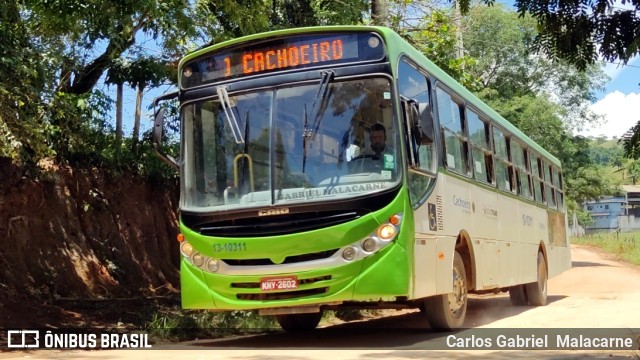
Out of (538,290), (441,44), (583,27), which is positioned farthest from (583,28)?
(441,44)

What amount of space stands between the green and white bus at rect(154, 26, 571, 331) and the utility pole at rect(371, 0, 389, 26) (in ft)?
21.8

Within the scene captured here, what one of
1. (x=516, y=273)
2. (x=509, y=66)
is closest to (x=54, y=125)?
(x=516, y=273)

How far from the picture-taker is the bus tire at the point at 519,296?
14.8 metres

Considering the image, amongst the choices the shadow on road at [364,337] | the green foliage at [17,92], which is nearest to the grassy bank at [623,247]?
the shadow on road at [364,337]

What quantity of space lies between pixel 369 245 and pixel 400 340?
1.85 m

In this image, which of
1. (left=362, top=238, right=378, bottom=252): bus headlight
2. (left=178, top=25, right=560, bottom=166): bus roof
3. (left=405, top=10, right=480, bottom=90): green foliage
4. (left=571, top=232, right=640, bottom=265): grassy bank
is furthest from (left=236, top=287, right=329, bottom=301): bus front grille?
(left=571, top=232, right=640, bottom=265): grassy bank

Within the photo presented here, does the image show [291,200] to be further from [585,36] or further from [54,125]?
[54,125]

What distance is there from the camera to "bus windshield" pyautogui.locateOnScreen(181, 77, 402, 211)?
7.75 metres

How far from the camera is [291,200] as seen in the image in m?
7.71

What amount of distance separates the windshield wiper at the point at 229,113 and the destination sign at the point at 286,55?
220mm

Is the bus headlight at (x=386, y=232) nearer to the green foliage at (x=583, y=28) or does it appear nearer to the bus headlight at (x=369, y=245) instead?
the bus headlight at (x=369, y=245)

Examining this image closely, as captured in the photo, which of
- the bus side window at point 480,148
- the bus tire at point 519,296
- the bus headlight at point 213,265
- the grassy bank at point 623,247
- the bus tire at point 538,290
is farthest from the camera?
the grassy bank at point 623,247

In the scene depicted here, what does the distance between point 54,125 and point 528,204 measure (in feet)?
28.5

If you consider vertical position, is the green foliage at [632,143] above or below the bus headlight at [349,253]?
above
